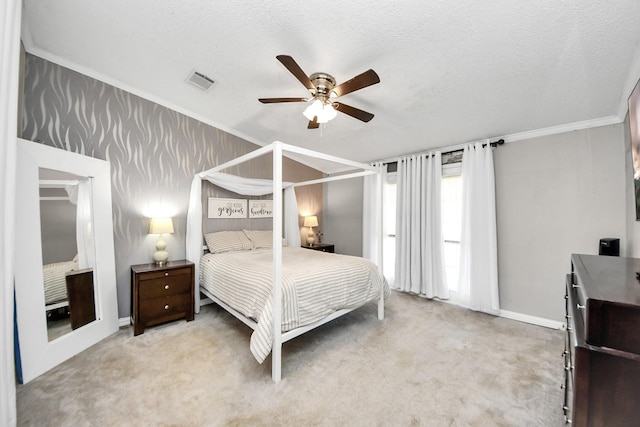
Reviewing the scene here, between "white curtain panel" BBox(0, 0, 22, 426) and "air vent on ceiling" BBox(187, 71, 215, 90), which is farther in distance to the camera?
Answer: "air vent on ceiling" BBox(187, 71, 215, 90)

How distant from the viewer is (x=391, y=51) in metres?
2.03

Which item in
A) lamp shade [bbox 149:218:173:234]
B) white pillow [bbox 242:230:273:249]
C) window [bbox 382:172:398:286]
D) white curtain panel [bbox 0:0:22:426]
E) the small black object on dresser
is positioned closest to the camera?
white curtain panel [bbox 0:0:22:426]

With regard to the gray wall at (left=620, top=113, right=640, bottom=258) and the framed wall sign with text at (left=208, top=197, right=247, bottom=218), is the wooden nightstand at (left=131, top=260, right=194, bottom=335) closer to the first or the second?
the framed wall sign with text at (left=208, top=197, right=247, bottom=218)

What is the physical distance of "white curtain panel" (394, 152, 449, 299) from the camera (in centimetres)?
368

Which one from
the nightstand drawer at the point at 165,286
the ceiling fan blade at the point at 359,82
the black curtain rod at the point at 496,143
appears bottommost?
the nightstand drawer at the point at 165,286

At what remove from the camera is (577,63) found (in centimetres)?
191

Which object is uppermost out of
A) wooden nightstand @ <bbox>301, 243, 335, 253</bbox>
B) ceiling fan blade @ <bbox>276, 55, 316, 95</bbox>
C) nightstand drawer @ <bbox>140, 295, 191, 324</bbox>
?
ceiling fan blade @ <bbox>276, 55, 316, 95</bbox>

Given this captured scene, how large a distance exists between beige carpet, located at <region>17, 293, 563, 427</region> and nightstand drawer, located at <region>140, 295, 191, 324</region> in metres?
0.15

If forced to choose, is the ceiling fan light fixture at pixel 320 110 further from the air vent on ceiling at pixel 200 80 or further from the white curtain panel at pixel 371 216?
the white curtain panel at pixel 371 216

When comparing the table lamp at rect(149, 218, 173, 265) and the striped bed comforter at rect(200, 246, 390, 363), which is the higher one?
the table lamp at rect(149, 218, 173, 265)

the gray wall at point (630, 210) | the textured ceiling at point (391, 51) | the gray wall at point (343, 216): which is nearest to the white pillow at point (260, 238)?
the gray wall at point (343, 216)

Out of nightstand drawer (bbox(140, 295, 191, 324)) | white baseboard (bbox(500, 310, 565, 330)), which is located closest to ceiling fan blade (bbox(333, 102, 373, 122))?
nightstand drawer (bbox(140, 295, 191, 324))

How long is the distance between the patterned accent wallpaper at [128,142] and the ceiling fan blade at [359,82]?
2485mm

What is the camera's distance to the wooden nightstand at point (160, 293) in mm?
2649
